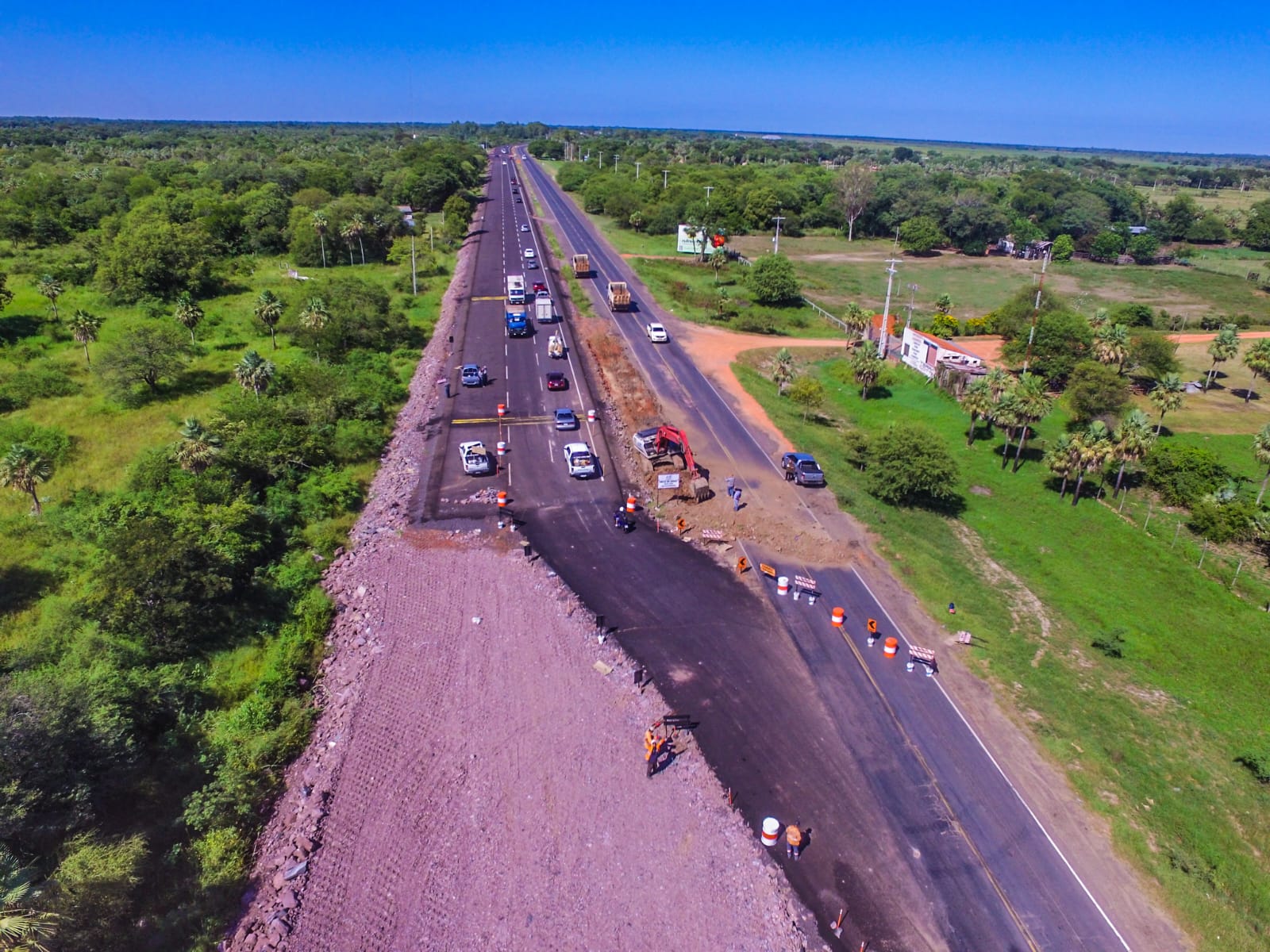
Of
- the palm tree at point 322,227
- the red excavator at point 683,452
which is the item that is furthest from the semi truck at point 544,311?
the palm tree at point 322,227

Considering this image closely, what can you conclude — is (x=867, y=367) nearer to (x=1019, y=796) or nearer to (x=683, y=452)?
(x=683, y=452)

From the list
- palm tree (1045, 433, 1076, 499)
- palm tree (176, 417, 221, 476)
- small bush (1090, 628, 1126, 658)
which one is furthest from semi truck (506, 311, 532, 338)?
small bush (1090, 628, 1126, 658)

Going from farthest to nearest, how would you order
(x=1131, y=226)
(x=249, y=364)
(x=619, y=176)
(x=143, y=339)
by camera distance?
(x=619, y=176) < (x=1131, y=226) < (x=143, y=339) < (x=249, y=364)

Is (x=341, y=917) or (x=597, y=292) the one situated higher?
(x=597, y=292)

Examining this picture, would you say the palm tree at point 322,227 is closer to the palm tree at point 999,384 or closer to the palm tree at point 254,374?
the palm tree at point 254,374

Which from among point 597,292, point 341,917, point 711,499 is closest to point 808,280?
point 597,292

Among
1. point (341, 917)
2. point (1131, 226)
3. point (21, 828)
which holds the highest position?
point (1131, 226)

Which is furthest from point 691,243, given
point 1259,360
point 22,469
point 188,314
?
point 22,469

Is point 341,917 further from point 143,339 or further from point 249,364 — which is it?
point 143,339
